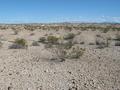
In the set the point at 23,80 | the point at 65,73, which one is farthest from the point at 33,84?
the point at 65,73

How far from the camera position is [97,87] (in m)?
8.59

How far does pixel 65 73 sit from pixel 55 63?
2.10 meters

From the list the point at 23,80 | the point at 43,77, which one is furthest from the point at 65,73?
the point at 23,80

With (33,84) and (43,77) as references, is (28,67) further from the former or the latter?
(33,84)

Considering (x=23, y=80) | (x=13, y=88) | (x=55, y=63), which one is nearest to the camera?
(x=13, y=88)

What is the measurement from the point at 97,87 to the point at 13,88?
2.98m

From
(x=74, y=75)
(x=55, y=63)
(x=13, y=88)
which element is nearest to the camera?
(x=13, y=88)

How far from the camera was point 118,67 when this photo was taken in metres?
11.7

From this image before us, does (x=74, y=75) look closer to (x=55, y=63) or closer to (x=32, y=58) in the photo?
(x=55, y=63)

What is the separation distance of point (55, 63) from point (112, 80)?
3.87 m

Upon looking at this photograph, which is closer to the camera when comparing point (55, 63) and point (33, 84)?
point (33, 84)

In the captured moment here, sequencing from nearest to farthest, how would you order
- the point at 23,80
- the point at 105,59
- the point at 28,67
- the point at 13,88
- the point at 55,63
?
1. the point at 13,88
2. the point at 23,80
3. the point at 28,67
4. the point at 55,63
5. the point at 105,59

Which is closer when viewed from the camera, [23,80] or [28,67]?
[23,80]

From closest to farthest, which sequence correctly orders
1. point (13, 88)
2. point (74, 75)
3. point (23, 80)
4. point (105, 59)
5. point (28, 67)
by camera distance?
1. point (13, 88)
2. point (23, 80)
3. point (74, 75)
4. point (28, 67)
5. point (105, 59)
